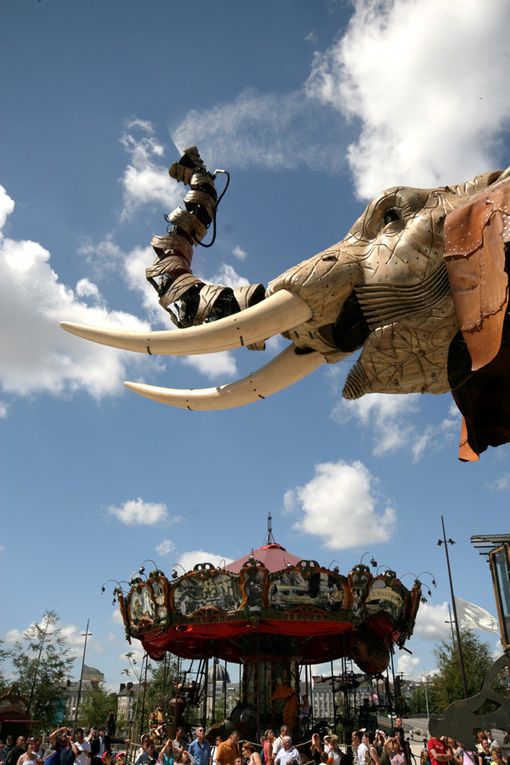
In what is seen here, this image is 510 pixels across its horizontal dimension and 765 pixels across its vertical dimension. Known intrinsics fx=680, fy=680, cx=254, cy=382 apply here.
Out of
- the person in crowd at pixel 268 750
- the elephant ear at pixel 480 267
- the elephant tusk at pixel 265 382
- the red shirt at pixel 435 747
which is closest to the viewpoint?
the elephant ear at pixel 480 267

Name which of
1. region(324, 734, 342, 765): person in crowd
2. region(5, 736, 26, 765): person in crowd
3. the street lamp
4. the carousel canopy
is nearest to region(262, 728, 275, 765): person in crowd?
region(324, 734, 342, 765): person in crowd

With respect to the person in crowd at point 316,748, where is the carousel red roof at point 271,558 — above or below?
above

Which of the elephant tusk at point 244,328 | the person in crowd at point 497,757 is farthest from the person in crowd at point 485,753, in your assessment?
the elephant tusk at point 244,328

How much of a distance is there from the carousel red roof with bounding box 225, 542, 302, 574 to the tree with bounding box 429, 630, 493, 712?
2631 centimetres

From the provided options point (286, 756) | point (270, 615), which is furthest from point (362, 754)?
point (270, 615)

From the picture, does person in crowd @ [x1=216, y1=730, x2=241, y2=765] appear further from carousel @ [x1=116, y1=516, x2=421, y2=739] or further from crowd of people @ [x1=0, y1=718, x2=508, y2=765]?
carousel @ [x1=116, y1=516, x2=421, y2=739]

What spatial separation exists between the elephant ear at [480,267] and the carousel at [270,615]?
531 inches

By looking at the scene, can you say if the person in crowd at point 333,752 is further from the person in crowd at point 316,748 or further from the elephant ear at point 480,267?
the elephant ear at point 480,267

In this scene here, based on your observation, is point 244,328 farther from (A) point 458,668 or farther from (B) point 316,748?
(A) point 458,668

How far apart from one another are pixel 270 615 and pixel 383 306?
1352 centimetres

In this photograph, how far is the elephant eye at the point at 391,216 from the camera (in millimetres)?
3758

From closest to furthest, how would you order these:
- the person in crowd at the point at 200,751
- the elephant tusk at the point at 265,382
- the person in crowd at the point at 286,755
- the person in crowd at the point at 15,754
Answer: the elephant tusk at the point at 265,382 < the person in crowd at the point at 286,755 < the person in crowd at the point at 200,751 < the person in crowd at the point at 15,754

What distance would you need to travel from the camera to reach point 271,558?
18.2 metres

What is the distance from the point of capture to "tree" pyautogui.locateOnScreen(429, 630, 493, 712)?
40094 mm
